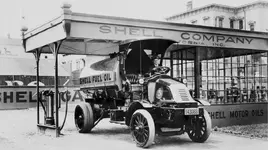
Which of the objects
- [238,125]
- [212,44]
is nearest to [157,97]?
[212,44]

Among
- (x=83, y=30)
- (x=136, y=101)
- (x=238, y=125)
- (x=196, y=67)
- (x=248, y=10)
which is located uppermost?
(x=248, y=10)

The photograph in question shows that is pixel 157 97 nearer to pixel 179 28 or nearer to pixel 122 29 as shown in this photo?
pixel 122 29

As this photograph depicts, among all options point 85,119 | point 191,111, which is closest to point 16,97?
point 85,119

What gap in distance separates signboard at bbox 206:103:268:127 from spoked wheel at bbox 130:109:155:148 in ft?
17.5

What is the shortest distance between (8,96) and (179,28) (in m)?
17.9

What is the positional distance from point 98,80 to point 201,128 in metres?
3.80

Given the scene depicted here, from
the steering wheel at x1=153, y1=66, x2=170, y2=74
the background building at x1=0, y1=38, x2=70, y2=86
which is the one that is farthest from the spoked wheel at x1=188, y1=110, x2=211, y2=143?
the background building at x1=0, y1=38, x2=70, y2=86

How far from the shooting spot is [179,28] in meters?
13.5

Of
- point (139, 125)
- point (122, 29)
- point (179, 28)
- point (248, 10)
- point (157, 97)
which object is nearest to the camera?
point (139, 125)

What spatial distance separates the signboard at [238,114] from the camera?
1459cm

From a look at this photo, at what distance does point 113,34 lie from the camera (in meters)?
12.2

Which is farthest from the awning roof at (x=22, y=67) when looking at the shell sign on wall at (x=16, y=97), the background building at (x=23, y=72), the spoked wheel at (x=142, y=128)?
the spoked wheel at (x=142, y=128)

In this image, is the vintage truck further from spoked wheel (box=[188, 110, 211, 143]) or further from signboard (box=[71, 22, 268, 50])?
signboard (box=[71, 22, 268, 50])

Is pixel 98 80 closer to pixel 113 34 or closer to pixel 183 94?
pixel 113 34
